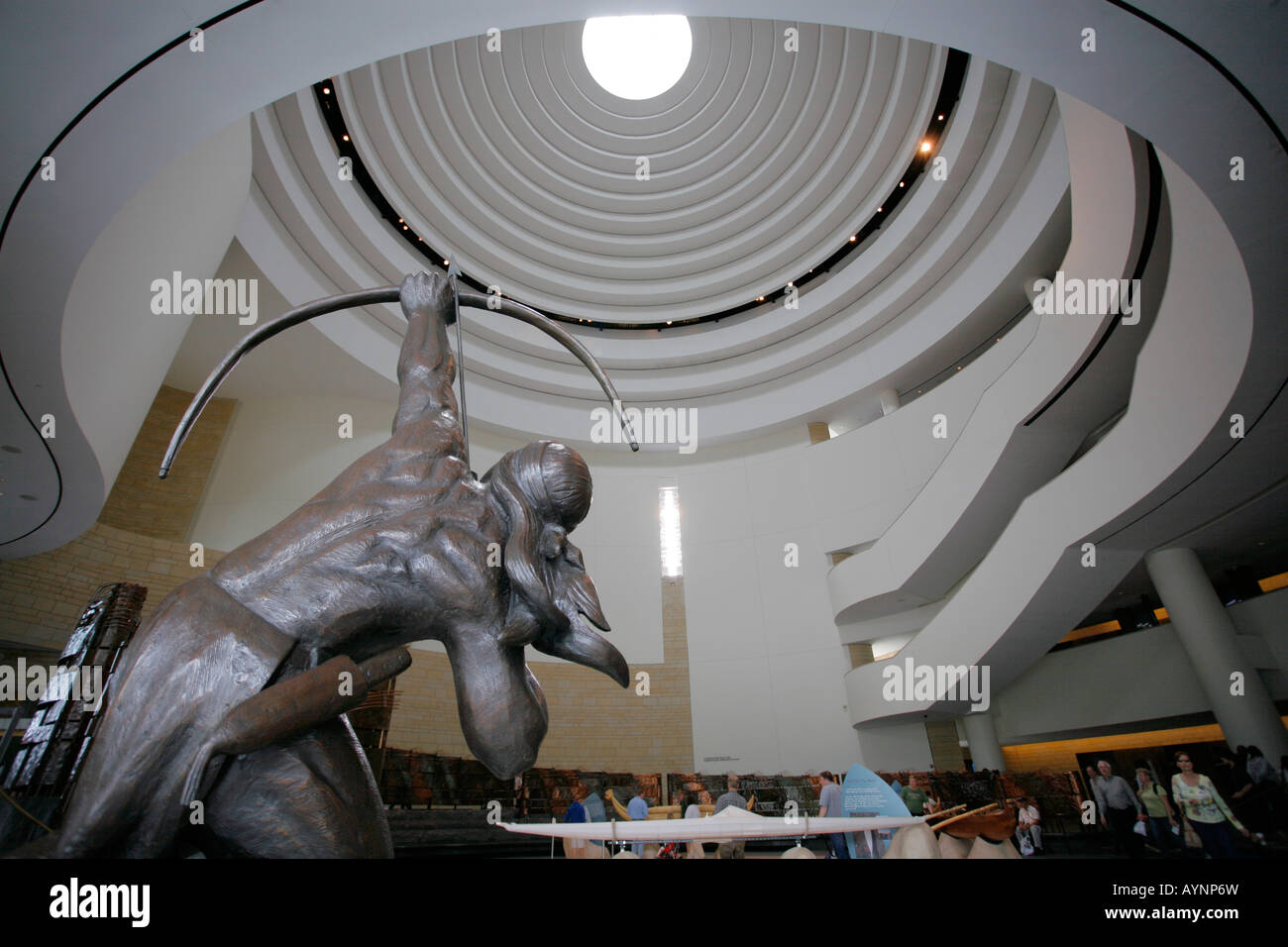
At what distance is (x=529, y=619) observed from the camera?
1502 mm

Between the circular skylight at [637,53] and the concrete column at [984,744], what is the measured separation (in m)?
19.9

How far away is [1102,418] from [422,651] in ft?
47.8

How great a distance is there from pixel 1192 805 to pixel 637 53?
22303 millimetres

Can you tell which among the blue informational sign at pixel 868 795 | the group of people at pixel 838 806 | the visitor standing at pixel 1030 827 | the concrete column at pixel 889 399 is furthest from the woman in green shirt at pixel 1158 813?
the concrete column at pixel 889 399

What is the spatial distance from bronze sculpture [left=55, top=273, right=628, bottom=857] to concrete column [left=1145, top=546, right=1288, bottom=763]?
1096cm

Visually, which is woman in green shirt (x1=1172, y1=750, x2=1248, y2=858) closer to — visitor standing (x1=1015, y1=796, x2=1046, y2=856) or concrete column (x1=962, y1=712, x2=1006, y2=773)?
visitor standing (x1=1015, y1=796, x2=1046, y2=856)

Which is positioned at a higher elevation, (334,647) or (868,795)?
(334,647)

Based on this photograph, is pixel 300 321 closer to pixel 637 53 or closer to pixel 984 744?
pixel 984 744

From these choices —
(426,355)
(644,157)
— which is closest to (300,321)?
(426,355)

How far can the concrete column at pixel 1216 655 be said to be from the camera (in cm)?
830

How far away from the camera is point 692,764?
1543cm

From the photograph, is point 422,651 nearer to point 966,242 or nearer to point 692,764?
point 692,764

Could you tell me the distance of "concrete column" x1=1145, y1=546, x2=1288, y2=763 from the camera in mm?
8305
